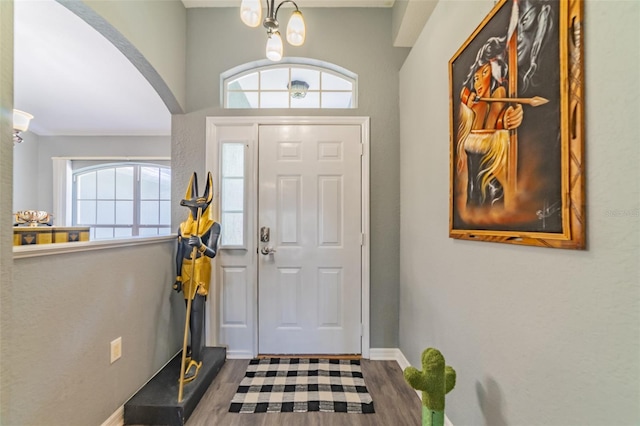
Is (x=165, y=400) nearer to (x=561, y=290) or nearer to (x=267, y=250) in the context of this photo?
(x=267, y=250)

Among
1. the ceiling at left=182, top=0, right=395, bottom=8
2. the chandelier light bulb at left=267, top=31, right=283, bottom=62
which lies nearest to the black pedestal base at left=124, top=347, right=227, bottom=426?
the chandelier light bulb at left=267, top=31, right=283, bottom=62

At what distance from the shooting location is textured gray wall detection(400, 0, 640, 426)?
675mm

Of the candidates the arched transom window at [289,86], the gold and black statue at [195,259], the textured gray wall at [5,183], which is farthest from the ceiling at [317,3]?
the textured gray wall at [5,183]

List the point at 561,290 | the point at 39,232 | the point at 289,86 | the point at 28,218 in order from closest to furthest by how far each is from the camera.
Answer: the point at 561,290, the point at 39,232, the point at 28,218, the point at 289,86

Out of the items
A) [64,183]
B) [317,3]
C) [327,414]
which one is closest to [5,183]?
[327,414]

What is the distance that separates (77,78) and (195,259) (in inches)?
113

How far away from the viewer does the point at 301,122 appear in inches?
93.6

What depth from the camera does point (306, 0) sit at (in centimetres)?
233

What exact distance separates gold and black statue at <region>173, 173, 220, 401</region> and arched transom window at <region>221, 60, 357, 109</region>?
1.06 meters

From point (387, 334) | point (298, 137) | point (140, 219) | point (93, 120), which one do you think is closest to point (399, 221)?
point (387, 334)

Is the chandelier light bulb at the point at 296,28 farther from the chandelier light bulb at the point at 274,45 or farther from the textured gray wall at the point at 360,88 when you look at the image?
the textured gray wall at the point at 360,88

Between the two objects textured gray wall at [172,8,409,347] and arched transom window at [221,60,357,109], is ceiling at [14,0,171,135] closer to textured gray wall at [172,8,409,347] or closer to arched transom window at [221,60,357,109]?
textured gray wall at [172,8,409,347]

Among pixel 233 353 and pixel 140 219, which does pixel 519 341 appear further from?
pixel 140 219

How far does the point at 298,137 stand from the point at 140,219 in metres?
3.63
